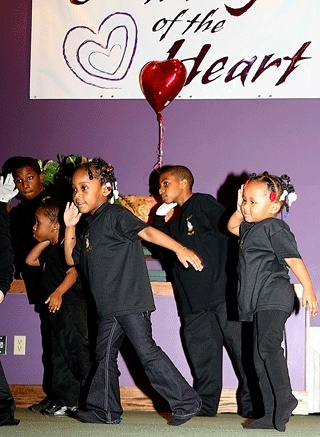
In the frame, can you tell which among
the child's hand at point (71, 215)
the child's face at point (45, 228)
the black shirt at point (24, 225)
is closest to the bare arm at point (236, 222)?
the child's hand at point (71, 215)

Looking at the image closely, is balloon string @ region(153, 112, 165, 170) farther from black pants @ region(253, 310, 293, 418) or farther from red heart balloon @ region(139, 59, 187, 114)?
black pants @ region(253, 310, 293, 418)

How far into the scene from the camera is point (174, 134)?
5.50 meters

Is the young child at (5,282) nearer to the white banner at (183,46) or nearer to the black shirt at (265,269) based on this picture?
the black shirt at (265,269)

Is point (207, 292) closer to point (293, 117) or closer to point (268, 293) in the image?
point (268, 293)

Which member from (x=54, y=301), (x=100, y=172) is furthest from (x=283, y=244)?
(x=54, y=301)

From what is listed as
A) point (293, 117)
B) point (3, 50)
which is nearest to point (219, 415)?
Answer: point (293, 117)

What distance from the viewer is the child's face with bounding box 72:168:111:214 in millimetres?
3779

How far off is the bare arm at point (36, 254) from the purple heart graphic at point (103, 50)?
1450 mm

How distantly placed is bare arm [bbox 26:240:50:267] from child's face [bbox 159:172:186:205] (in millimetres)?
700

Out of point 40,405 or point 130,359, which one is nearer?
point 40,405

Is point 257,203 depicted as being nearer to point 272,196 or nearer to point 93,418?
point 272,196

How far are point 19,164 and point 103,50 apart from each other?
1075mm

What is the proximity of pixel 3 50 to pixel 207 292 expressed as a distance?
2.44 metres

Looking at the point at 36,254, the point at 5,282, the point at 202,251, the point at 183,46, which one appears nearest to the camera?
the point at 5,282
